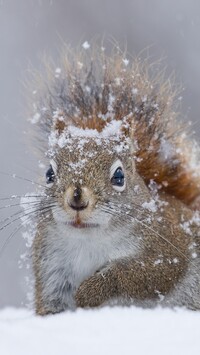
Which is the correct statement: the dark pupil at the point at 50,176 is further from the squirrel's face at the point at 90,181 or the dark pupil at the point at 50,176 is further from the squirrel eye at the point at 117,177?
the squirrel eye at the point at 117,177

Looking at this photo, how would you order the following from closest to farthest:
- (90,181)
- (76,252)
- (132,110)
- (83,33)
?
(90,181)
(76,252)
(132,110)
(83,33)

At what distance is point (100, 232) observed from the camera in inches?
99.7

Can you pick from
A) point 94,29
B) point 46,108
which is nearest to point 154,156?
point 46,108

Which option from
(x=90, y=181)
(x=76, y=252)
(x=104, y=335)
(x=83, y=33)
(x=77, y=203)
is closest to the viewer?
(x=104, y=335)

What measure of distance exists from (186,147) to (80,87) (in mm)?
509

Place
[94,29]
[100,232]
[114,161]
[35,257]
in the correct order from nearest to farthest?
[100,232], [114,161], [35,257], [94,29]

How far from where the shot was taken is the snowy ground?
4.37 feet

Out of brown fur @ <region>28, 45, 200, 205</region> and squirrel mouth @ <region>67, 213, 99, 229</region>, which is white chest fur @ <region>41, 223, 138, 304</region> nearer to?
squirrel mouth @ <region>67, 213, 99, 229</region>

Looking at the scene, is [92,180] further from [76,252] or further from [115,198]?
[76,252]

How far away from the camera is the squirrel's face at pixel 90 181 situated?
2.41 metres

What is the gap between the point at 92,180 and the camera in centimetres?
253

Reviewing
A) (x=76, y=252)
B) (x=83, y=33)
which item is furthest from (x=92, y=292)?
(x=83, y=33)

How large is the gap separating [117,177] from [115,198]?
0.30 feet

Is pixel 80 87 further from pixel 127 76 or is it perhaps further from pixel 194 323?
pixel 194 323
